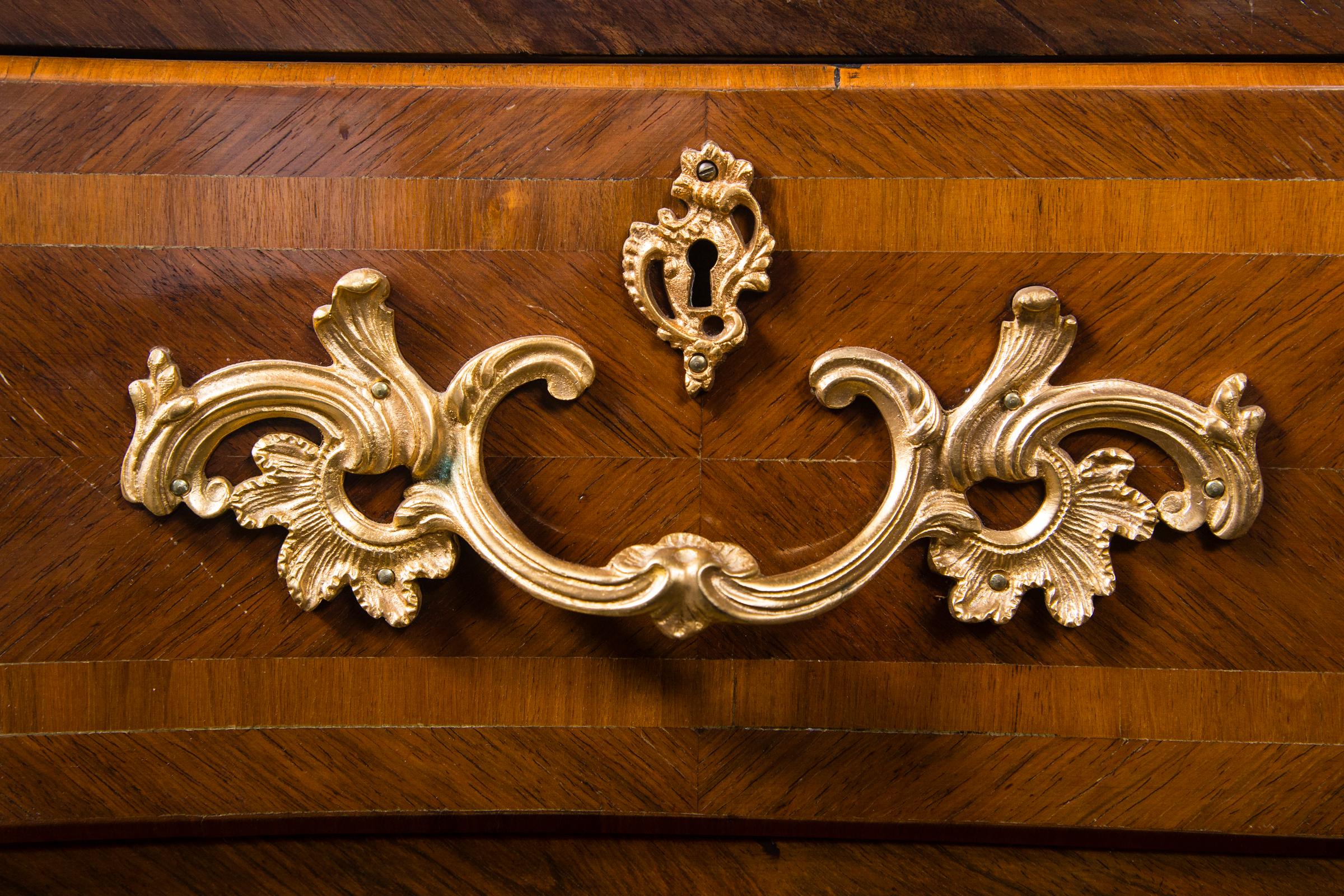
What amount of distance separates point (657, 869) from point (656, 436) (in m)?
0.21

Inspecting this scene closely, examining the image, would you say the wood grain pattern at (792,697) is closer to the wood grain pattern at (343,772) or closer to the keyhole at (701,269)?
the wood grain pattern at (343,772)

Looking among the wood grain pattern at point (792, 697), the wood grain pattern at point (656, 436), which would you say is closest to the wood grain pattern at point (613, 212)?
the wood grain pattern at point (656, 436)

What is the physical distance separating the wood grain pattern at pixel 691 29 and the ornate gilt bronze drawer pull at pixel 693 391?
0.19ft

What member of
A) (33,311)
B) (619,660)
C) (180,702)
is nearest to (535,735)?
(619,660)

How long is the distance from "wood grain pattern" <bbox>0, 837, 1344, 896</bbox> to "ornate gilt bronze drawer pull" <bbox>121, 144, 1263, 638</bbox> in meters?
0.12

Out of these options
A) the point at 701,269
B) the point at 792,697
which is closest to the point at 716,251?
the point at 701,269

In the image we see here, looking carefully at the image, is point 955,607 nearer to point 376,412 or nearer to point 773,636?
point 773,636

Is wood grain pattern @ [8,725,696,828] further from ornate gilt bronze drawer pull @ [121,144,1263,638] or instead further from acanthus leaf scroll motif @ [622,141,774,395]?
acanthus leaf scroll motif @ [622,141,774,395]

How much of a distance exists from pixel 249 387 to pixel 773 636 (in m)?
0.24

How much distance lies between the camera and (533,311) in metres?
0.36

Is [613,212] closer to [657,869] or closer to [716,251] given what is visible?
[716,251]

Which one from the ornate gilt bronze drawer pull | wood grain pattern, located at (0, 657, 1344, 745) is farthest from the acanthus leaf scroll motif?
wood grain pattern, located at (0, 657, 1344, 745)

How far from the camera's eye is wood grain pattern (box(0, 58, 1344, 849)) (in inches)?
13.9

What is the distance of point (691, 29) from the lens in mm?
349
